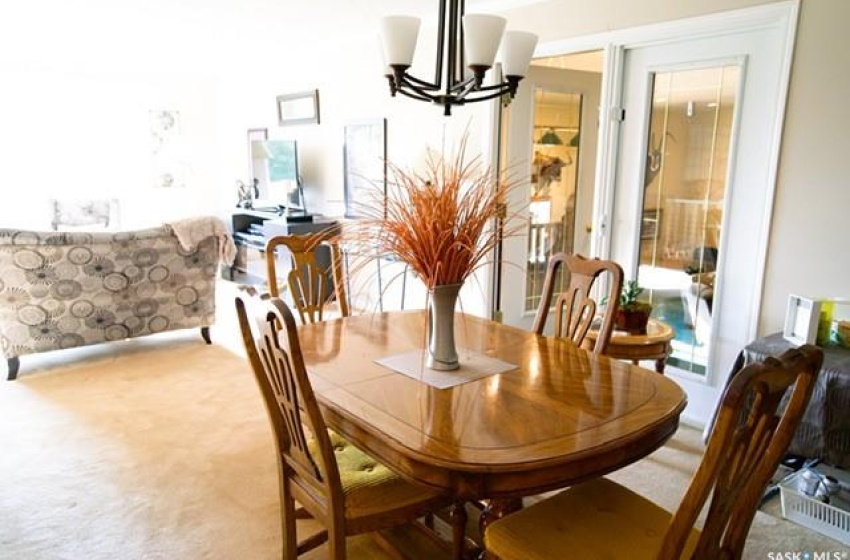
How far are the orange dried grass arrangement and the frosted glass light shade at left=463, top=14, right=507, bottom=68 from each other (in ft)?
1.50

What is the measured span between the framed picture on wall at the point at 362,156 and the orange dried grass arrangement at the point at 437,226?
124 inches

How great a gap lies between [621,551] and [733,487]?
0.32 m

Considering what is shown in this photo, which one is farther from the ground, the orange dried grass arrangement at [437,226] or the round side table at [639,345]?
the orange dried grass arrangement at [437,226]

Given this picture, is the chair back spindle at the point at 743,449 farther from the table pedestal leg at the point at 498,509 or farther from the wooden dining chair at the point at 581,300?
the wooden dining chair at the point at 581,300

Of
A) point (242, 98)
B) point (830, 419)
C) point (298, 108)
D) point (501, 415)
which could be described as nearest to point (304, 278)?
point (501, 415)

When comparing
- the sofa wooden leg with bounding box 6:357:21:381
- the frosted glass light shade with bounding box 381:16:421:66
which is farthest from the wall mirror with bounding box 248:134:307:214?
the frosted glass light shade with bounding box 381:16:421:66

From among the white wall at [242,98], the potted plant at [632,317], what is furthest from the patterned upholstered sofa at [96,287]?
the potted plant at [632,317]

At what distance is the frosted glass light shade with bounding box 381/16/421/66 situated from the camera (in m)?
1.82

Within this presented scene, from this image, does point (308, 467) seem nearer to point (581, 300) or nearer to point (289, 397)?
point (289, 397)

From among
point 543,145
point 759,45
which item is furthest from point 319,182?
point 759,45

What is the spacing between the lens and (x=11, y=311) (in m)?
3.46

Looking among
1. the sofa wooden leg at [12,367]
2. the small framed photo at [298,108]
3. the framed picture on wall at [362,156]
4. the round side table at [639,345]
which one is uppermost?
the small framed photo at [298,108]

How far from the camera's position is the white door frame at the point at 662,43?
250 centimetres

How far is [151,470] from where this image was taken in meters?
2.53
